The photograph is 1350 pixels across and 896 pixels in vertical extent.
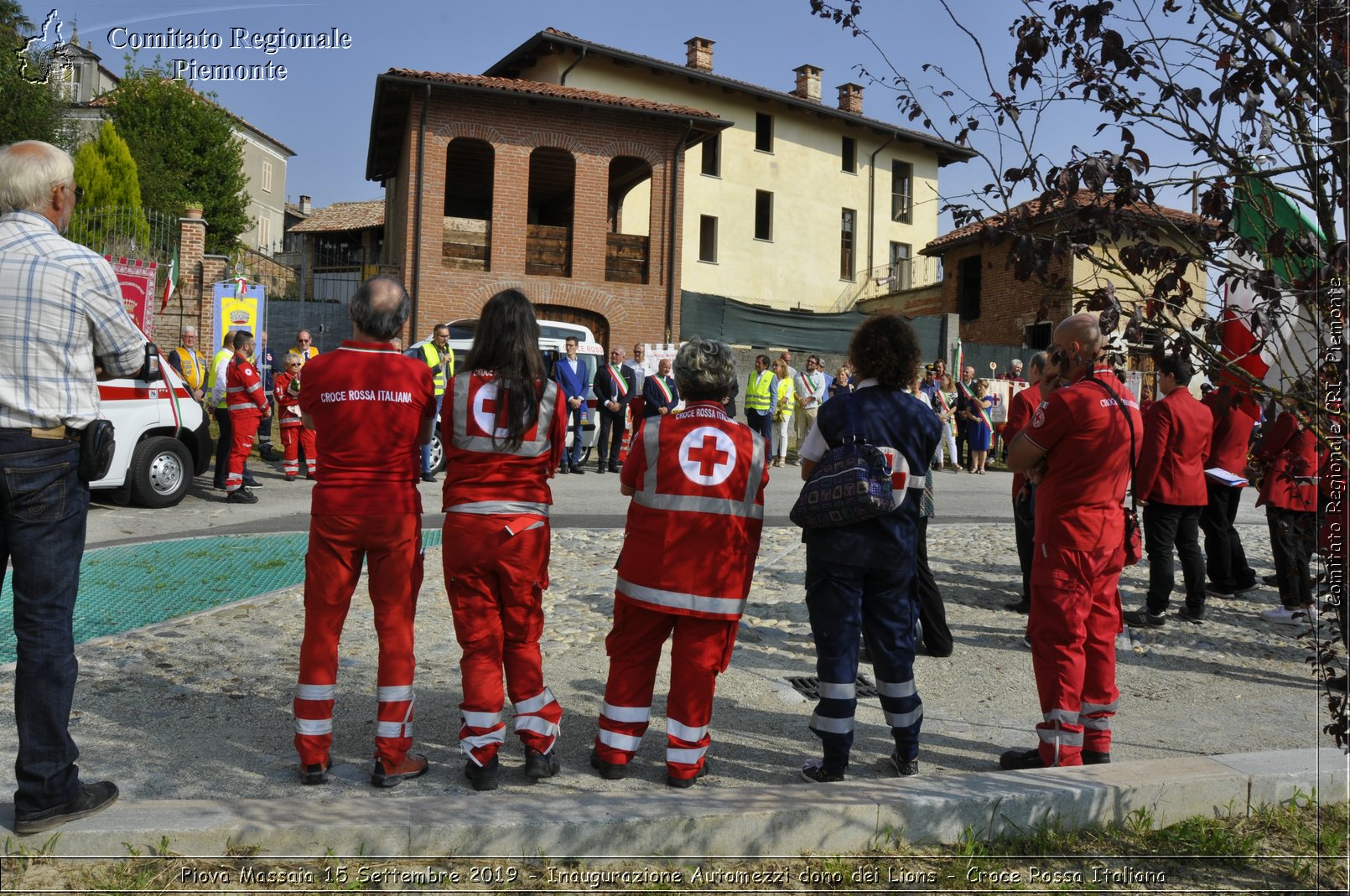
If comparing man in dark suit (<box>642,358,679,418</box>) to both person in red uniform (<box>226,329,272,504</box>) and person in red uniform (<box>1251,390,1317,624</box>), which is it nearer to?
person in red uniform (<box>226,329,272,504</box>)

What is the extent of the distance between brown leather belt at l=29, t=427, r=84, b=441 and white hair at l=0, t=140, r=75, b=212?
2.54 ft

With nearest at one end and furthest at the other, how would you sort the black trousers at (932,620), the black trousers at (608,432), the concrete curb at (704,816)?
the concrete curb at (704,816) → the black trousers at (932,620) → the black trousers at (608,432)

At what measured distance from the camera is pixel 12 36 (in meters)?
29.0

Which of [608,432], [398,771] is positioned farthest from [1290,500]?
[608,432]

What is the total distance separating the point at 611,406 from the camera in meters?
17.0

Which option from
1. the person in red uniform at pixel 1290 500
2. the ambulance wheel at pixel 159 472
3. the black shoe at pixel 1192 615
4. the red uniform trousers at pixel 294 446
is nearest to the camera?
the person in red uniform at pixel 1290 500

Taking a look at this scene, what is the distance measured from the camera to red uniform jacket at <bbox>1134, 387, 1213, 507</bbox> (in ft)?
24.6

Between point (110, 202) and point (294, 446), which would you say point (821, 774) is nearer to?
point (294, 446)

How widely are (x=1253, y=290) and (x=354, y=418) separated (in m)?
3.20

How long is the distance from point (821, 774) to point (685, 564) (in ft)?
3.53

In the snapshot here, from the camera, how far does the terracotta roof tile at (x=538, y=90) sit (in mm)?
25922

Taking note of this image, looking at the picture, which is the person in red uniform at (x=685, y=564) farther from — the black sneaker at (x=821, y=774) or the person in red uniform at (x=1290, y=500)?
the person in red uniform at (x=1290, y=500)

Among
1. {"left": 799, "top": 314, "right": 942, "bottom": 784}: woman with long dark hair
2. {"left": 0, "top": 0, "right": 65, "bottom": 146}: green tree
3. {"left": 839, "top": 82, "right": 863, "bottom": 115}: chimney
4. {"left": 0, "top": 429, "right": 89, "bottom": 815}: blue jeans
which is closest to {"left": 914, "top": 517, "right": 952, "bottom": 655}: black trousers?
{"left": 799, "top": 314, "right": 942, "bottom": 784}: woman with long dark hair

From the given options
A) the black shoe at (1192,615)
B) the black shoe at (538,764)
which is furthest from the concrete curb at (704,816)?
the black shoe at (1192,615)
